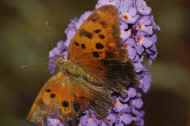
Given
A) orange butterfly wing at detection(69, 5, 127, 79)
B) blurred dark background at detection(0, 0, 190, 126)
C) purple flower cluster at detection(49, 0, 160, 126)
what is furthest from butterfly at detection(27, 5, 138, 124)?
blurred dark background at detection(0, 0, 190, 126)

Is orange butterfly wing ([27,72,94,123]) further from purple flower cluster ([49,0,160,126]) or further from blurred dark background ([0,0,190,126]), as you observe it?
blurred dark background ([0,0,190,126])

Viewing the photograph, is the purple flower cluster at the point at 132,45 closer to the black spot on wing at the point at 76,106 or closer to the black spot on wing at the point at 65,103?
the black spot on wing at the point at 76,106

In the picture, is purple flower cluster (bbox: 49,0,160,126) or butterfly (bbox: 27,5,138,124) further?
purple flower cluster (bbox: 49,0,160,126)

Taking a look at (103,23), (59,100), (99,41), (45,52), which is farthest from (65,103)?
(45,52)

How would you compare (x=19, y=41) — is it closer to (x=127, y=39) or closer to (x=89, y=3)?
(x=89, y=3)

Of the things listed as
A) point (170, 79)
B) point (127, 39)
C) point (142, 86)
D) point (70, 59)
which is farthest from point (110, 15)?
point (170, 79)

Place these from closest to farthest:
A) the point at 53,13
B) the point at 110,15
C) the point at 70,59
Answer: the point at 110,15, the point at 70,59, the point at 53,13

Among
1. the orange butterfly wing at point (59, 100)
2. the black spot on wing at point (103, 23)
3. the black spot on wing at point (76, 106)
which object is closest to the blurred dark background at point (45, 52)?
the orange butterfly wing at point (59, 100)
